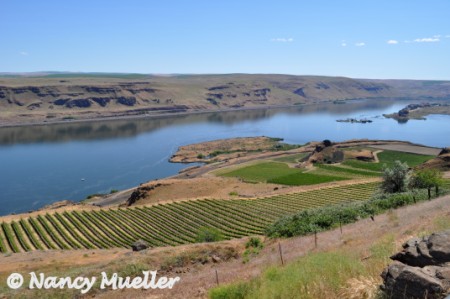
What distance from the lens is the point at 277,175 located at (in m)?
76.3

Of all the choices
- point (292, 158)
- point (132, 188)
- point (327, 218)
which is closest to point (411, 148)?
point (292, 158)

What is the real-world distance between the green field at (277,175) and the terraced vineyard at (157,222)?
13361 mm

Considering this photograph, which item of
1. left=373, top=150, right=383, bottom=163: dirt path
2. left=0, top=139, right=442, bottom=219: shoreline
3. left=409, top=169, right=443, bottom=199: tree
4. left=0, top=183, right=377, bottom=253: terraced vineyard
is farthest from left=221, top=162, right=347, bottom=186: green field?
left=409, top=169, right=443, bottom=199: tree

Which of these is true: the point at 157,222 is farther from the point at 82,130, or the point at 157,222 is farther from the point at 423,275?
the point at 82,130

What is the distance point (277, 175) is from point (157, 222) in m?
35.6

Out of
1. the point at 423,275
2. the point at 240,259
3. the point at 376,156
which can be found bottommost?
the point at 376,156

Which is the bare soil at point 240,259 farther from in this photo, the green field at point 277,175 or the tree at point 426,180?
the green field at point 277,175

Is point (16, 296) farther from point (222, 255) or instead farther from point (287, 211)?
point (287, 211)

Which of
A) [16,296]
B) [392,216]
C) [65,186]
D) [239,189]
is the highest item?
[392,216]

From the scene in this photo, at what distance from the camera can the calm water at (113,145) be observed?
262 ft

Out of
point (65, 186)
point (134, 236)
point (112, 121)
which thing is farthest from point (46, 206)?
point (112, 121)

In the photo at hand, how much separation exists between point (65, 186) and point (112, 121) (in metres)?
112

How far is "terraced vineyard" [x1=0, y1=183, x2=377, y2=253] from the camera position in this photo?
40.5 m

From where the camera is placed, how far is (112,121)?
188 meters
